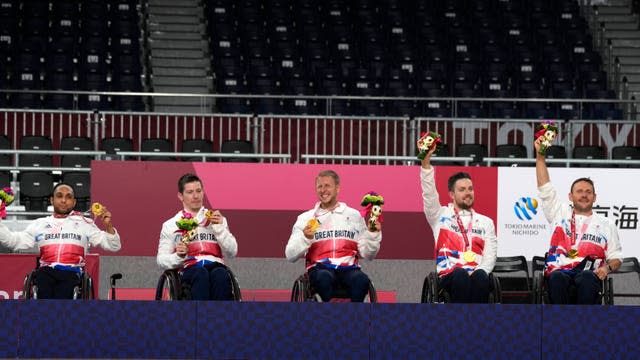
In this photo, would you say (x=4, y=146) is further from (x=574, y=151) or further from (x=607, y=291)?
(x=607, y=291)

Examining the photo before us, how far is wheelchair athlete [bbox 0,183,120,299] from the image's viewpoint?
310 inches

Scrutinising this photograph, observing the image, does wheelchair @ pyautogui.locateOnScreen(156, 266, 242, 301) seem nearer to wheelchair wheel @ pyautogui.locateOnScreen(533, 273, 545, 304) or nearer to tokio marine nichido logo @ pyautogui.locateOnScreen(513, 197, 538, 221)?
wheelchair wheel @ pyautogui.locateOnScreen(533, 273, 545, 304)

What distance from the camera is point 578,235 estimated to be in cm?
792

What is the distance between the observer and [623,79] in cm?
1734

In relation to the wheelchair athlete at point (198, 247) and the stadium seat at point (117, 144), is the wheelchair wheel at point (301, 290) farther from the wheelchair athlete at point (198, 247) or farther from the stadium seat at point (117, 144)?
the stadium seat at point (117, 144)

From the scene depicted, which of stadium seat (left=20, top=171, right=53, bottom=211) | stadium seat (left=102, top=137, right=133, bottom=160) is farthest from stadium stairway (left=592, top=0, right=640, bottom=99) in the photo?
stadium seat (left=20, top=171, right=53, bottom=211)

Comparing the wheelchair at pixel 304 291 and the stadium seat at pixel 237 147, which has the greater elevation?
the stadium seat at pixel 237 147

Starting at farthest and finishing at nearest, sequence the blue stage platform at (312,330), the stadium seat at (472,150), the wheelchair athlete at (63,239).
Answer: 1. the stadium seat at (472,150)
2. the wheelchair athlete at (63,239)
3. the blue stage platform at (312,330)

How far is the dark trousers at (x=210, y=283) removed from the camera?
7.52 meters

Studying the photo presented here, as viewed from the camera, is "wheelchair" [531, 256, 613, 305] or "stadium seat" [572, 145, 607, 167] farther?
"stadium seat" [572, 145, 607, 167]

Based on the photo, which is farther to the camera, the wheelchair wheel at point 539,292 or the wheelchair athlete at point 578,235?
the wheelchair athlete at point 578,235

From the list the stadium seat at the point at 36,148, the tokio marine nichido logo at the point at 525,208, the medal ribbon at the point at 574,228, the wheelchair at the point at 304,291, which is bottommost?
the wheelchair at the point at 304,291

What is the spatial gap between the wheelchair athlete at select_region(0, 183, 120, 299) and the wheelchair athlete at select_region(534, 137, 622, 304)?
3191mm

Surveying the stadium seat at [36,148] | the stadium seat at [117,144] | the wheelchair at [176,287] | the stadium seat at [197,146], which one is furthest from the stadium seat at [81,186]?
the wheelchair at [176,287]
